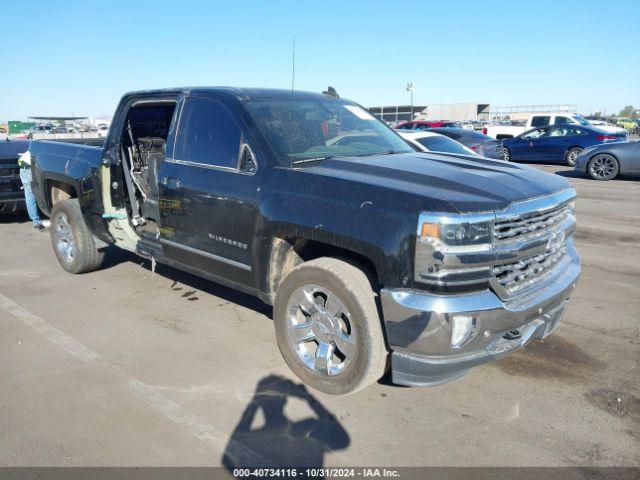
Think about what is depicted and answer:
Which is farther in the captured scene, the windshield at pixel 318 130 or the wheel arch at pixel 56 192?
the wheel arch at pixel 56 192

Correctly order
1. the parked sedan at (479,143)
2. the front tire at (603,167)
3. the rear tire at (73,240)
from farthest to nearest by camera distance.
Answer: the front tire at (603,167)
the parked sedan at (479,143)
the rear tire at (73,240)

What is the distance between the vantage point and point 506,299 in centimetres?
305

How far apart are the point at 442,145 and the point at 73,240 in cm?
628

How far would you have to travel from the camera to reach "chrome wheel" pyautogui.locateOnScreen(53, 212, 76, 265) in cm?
617

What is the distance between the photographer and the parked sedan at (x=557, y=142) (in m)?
17.6

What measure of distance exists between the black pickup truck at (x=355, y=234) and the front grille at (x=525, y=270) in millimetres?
12

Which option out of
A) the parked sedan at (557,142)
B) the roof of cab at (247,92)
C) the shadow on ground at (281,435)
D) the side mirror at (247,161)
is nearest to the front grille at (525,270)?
the shadow on ground at (281,435)

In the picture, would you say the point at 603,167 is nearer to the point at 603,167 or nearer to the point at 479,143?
the point at 603,167

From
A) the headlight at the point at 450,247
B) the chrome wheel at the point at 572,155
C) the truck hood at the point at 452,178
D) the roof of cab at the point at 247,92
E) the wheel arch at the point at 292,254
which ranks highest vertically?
the roof of cab at the point at 247,92

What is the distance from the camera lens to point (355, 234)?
10.3 feet

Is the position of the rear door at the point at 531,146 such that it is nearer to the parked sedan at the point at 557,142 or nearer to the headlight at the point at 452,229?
the parked sedan at the point at 557,142

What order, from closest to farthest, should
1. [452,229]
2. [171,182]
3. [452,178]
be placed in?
[452,229], [452,178], [171,182]

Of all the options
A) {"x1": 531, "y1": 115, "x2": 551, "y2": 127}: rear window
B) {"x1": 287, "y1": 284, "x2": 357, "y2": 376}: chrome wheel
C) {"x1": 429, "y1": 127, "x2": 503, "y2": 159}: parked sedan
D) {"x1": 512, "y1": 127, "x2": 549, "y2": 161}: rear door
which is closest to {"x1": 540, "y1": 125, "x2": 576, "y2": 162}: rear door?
{"x1": 512, "y1": 127, "x2": 549, "y2": 161}: rear door

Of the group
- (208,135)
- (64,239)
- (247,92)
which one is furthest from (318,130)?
(64,239)
